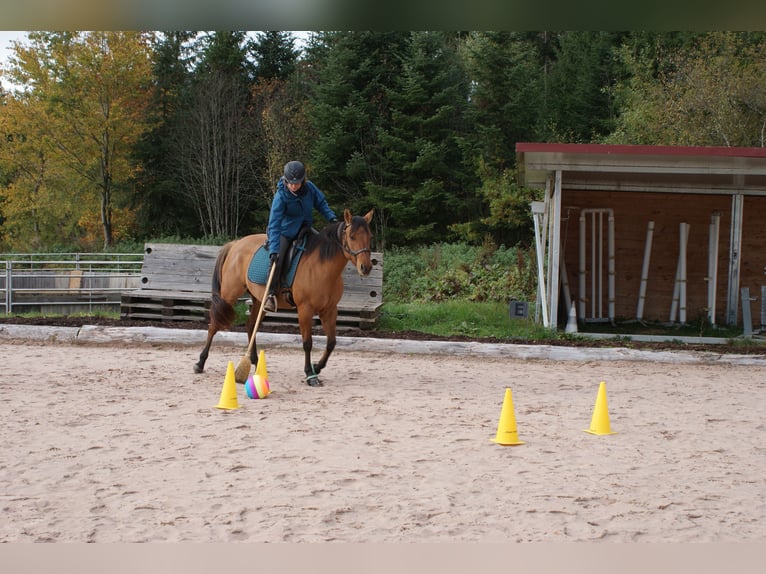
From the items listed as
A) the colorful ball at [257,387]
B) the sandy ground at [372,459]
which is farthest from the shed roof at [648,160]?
the colorful ball at [257,387]

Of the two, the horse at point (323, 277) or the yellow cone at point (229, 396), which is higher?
the horse at point (323, 277)

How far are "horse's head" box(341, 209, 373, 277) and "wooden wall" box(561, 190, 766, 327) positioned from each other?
747 centimetres

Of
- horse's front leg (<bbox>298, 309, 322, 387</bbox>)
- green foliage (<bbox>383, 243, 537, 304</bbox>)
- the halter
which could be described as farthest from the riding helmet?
green foliage (<bbox>383, 243, 537, 304</bbox>)

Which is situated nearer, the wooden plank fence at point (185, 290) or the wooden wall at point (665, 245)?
the wooden plank fence at point (185, 290)

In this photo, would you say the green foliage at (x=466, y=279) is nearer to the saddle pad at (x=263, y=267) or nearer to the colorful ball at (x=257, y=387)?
the saddle pad at (x=263, y=267)

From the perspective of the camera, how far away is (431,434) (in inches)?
238

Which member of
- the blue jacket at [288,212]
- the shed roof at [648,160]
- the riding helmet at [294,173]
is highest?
the shed roof at [648,160]

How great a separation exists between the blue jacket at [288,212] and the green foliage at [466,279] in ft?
25.2

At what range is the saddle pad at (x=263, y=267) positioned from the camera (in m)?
8.18

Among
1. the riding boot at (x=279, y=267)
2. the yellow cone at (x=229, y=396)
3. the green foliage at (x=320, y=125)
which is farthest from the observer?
the green foliage at (x=320, y=125)

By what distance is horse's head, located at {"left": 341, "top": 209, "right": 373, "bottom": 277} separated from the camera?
7.64 meters

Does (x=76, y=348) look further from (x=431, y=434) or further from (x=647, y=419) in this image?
(x=647, y=419)

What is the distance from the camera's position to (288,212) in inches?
323

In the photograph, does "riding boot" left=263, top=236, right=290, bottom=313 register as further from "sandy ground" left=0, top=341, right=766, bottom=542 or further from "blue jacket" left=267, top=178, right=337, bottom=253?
"sandy ground" left=0, top=341, right=766, bottom=542
